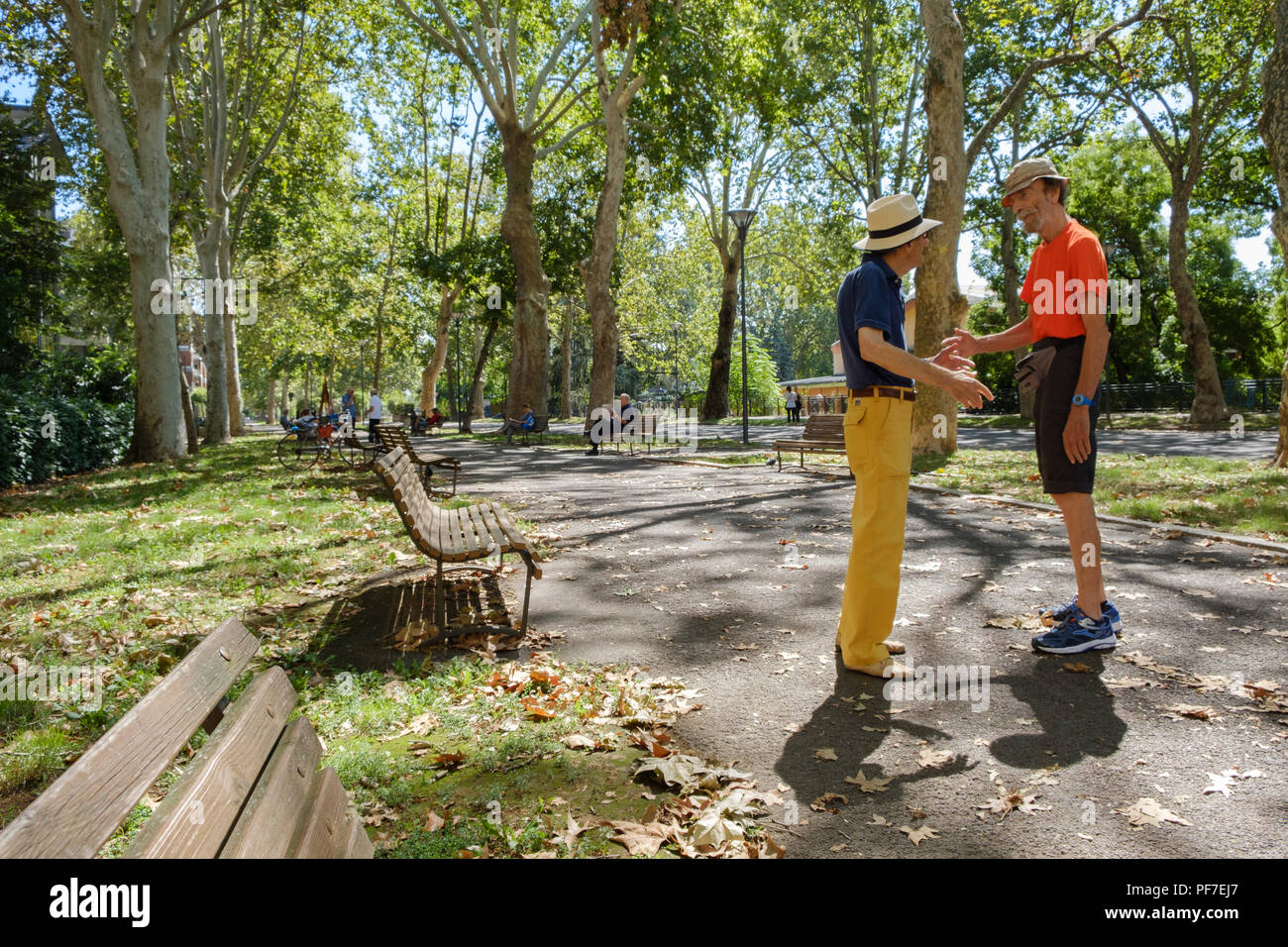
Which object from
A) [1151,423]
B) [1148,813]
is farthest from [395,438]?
[1151,423]

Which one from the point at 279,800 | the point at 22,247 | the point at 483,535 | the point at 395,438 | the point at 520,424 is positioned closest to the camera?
the point at 279,800

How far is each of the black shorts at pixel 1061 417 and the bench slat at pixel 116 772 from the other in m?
3.91

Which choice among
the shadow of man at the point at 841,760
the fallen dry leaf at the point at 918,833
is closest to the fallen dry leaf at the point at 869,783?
the shadow of man at the point at 841,760

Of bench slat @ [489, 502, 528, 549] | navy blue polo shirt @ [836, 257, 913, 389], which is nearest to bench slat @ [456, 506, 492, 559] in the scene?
bench slat @ [489, 502, 528, 549]

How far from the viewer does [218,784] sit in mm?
1275

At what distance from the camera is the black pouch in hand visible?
4254mm

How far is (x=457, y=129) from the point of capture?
35406 millimetres

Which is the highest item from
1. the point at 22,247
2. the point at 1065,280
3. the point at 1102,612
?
the point at 22,247

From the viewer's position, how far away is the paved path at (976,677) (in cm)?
274

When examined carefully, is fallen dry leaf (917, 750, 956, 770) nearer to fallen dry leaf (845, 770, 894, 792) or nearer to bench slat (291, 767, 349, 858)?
fallen dry leaf (845, 770, 894, 792)

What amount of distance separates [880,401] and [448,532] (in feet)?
10.2

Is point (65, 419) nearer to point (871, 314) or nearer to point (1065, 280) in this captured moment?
point (871, 314)
